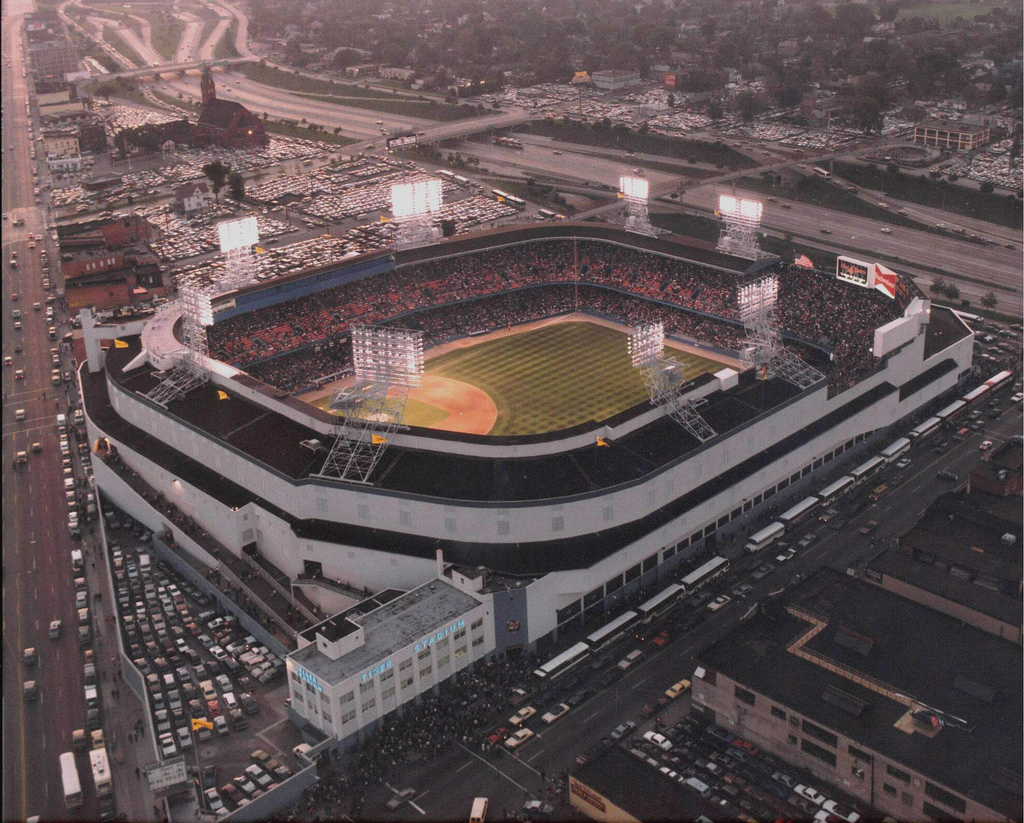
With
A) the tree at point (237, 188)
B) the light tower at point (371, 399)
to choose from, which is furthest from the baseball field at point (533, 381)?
the tree at point (237, 188)

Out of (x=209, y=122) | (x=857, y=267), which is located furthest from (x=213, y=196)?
(x=857, y=267)

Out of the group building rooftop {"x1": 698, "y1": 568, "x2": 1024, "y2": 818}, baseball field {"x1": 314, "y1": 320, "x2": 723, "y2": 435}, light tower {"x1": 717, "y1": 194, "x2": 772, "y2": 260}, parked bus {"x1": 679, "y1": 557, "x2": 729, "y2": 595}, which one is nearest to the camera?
building rooftop {"x1": 698, "y1": 568, "x2": 1024, "y2": 818}

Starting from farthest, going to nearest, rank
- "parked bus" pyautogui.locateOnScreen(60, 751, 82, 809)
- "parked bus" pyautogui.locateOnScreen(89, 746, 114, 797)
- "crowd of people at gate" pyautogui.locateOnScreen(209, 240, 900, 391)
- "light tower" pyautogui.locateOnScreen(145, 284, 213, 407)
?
"crowd of people at gate" pyautogui.locateOnScreen(209, 240, 900, 391) → "light tower" pyautogui.locateOnScreen(145, 284, 213, 407) → "parked bus" pyautogui.locateOnScreen(89, 746, 114, 797) → "parked bus" pyautogui.locateOnScreen(60, 751, 82, 809)

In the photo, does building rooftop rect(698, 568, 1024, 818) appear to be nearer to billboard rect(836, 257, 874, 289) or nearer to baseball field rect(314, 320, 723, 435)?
baseball field rect(314, 320, 723, 435)

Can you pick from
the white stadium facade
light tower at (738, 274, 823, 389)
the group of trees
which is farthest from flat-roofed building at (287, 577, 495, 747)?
the group of trees

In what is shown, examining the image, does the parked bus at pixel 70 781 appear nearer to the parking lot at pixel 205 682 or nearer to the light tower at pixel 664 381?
the parking lot at pixel 205 682

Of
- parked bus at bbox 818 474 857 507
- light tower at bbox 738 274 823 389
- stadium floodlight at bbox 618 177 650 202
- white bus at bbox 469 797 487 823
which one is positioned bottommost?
white bus at bbox 469 797 487 823

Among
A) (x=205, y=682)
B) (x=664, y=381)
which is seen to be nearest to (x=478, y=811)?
(x=205, y=682)
